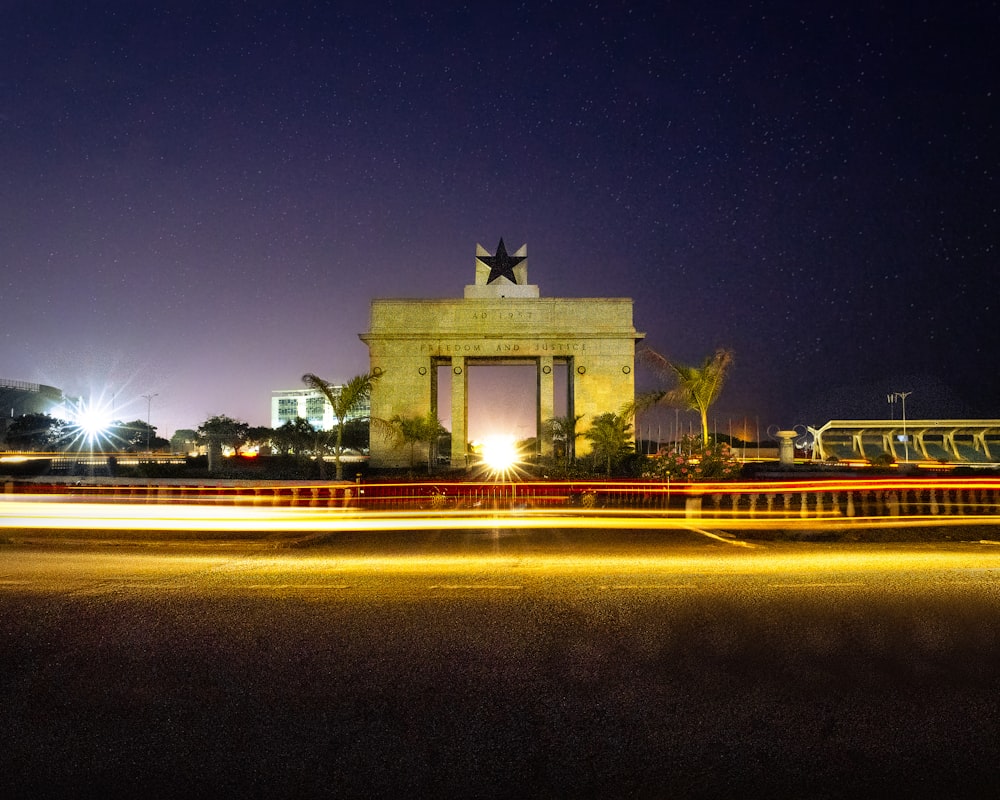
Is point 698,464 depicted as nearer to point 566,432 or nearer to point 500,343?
point 566,432

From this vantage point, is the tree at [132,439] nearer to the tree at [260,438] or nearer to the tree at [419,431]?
the tree at [260,438]

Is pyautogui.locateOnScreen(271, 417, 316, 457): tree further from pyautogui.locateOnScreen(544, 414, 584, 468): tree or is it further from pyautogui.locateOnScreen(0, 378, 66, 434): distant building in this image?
pyautogui.locateOnScreen(0, 378, 66, 434): distant building

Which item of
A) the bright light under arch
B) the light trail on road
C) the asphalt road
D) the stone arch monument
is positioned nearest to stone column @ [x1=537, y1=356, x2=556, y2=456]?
the stone arch monument

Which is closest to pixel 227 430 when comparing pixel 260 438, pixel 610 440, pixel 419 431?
pixel 260 438

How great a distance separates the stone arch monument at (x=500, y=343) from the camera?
41250 mm

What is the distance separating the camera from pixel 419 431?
38.1 m

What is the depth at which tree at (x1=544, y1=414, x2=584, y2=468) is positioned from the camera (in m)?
37.0

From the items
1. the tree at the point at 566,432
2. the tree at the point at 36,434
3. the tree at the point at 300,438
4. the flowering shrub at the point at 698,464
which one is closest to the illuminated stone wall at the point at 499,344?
the tree at the point at 566,432

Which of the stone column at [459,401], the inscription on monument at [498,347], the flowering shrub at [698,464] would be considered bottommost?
the flowering shrub at [698,464]

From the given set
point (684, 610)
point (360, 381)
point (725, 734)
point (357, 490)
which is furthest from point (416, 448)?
point (725, 734)

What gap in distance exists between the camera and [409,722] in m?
4.22

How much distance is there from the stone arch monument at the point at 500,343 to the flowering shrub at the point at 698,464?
14874 mm

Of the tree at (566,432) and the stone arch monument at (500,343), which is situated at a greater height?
the stone arch monument at (500,343)

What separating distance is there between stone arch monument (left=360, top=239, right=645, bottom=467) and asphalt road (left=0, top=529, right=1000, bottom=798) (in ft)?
106
